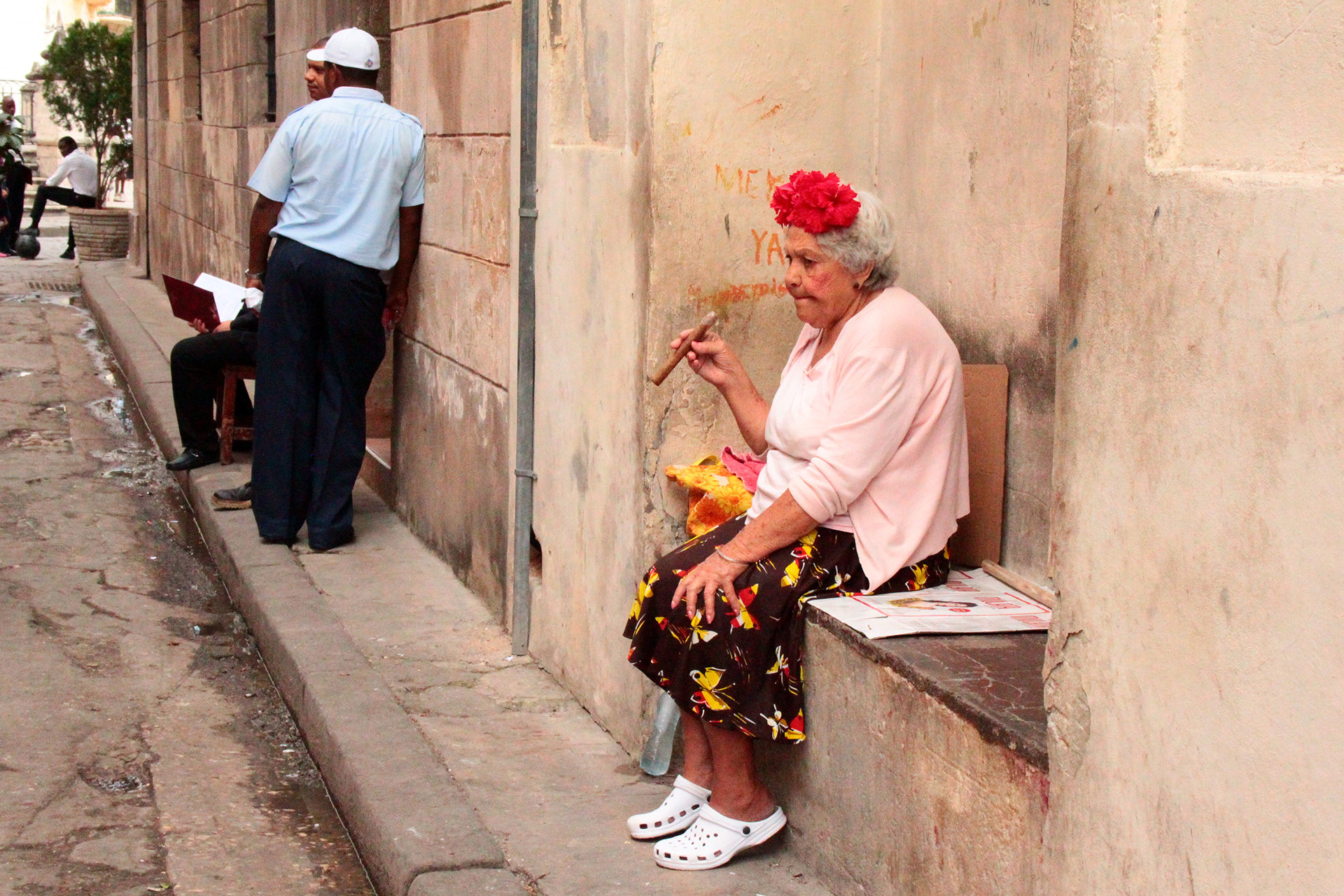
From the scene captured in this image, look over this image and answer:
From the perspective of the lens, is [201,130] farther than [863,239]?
Yes

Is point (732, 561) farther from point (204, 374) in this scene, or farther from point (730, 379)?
point (204, 374)

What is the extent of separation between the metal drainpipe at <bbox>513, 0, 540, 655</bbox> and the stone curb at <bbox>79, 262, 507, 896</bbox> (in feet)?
1.79

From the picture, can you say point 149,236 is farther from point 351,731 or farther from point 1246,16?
point 1246,16

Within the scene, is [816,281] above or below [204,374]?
above

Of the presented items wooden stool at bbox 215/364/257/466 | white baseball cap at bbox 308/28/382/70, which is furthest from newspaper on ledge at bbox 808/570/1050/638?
wooden stool at bbox 215/364/257/466

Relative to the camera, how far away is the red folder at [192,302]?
7156 millimetres

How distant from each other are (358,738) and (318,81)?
10.1 feet

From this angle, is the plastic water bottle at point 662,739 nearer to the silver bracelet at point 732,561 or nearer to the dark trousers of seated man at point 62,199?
the silver bracelet at point 732,561

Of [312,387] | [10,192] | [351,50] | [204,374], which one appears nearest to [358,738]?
[312,387]

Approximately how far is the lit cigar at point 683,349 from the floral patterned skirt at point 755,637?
532 millimetres

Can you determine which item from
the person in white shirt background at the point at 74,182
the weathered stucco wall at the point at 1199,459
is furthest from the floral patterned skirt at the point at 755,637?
the person in white shirt background at the point at 74,182

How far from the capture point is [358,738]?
4059mm

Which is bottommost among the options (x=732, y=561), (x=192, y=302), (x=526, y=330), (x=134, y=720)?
(x=134, y=720)

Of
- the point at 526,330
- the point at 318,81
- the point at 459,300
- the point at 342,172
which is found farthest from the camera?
the point at 318,81
